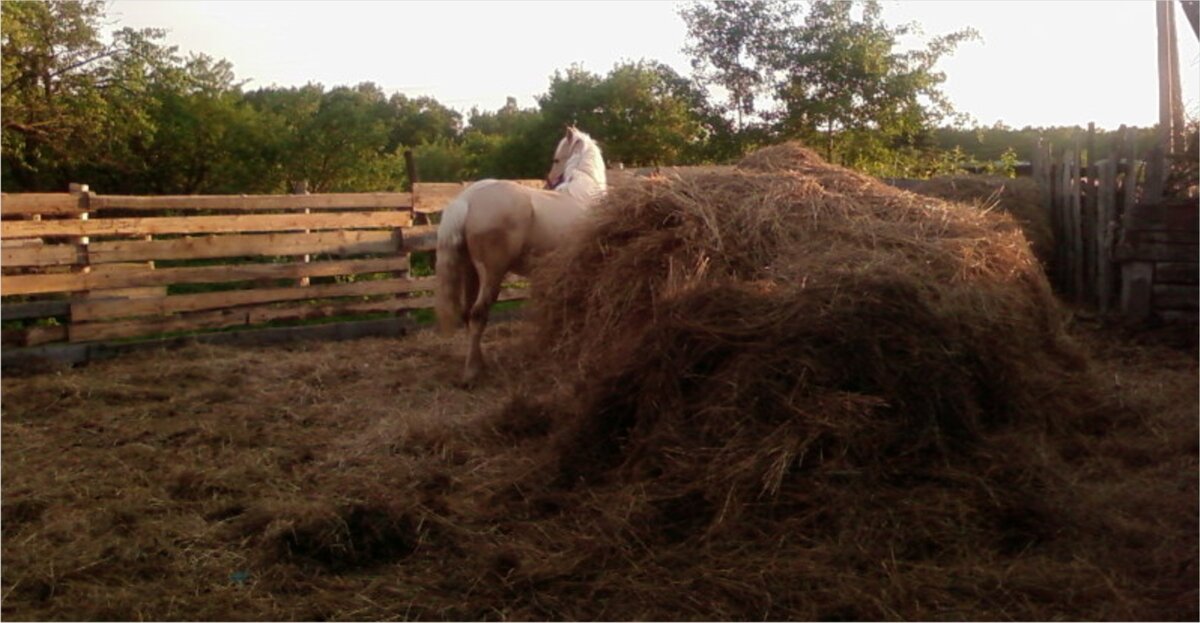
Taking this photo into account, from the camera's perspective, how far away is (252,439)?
5742 mm

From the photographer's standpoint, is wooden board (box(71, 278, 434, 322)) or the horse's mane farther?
wooden board (box(71, 278, 434, 322))

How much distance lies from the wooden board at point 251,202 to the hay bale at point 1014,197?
5.42m

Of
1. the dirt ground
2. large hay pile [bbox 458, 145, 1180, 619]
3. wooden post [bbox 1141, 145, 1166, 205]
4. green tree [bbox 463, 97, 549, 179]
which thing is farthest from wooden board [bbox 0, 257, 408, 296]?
green tree [bbox 463, 97, 549, 179]

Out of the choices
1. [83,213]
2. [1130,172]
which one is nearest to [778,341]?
[1130,172]

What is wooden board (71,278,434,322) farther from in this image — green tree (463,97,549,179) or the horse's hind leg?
green tree (463,97,549,179)

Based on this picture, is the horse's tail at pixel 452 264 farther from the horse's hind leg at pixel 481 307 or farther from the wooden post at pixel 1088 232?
the wooden post at pixel 1088 232

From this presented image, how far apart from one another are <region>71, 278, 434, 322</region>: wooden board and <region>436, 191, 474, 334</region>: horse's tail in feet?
9.56

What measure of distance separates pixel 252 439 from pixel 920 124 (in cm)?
1102

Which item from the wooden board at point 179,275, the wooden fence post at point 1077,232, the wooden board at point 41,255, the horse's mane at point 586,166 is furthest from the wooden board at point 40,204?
the wooden fence post at point 1077,232

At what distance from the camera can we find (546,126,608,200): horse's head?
809 cm

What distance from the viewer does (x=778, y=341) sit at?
4.21m

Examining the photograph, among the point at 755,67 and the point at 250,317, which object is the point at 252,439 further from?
the point at 755,67

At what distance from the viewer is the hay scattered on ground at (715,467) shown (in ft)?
11.2

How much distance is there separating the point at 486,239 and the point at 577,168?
1.24 m
